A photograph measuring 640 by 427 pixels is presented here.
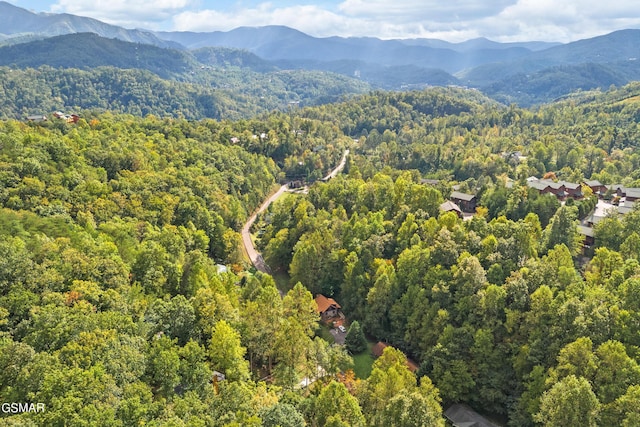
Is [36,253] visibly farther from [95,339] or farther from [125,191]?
[125,191]

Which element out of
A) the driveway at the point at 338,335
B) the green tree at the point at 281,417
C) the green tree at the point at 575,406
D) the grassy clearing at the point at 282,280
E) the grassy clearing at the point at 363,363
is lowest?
the grassy clearing at the point at 282,280

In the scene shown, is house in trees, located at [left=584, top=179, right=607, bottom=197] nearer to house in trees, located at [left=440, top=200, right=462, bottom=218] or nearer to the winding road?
house in trees, located at [left=440, top=200, right=462, bottom=218]

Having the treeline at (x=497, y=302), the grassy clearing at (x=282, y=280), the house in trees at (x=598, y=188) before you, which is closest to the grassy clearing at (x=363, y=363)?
the treeline at (x=497, y=302)

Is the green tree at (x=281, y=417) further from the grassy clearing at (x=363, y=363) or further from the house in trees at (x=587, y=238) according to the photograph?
the house in trees at (x=587, y=238)

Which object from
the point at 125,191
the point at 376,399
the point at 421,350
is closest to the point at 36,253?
the point at 125,191

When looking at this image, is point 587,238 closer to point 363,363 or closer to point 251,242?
point 363,363

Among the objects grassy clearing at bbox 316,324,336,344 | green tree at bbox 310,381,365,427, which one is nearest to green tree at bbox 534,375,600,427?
green tree at bbox 310,381,365,427

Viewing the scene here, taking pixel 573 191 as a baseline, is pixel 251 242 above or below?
below

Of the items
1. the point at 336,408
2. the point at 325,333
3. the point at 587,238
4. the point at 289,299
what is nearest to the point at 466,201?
the point at 587,238
